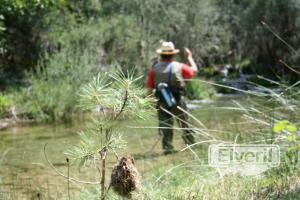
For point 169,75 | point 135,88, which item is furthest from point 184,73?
point 135,88

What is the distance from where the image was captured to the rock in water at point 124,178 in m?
Result: 2.96

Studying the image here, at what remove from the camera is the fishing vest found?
9125mm

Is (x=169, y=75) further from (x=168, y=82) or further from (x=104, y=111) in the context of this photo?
(x=104, y=111)

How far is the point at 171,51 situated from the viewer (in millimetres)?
9305

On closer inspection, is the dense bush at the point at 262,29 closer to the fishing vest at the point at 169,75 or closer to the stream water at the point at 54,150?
the stream water at the point at 54,150

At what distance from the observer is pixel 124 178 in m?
2.97

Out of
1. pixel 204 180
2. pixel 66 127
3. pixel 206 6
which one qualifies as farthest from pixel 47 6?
pixel 204 180

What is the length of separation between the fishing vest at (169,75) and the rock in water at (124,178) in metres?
6.16

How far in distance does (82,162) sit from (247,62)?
26.2 meters

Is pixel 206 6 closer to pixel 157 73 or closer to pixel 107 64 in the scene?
pixel 107 64

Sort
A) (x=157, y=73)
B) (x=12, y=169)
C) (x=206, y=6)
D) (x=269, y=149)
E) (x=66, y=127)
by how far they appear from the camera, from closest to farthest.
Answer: (x=269, y=149), (x=12, y=169), (x=157, y=73), (x=66, y=127), (x=206, y=6)

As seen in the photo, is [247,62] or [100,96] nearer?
[100,96]

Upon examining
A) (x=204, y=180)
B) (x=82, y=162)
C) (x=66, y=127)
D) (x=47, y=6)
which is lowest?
(x=66, y=127)

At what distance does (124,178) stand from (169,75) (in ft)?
20.4
